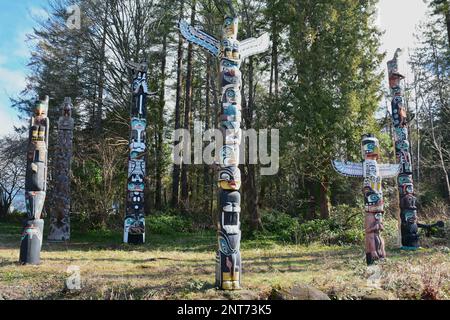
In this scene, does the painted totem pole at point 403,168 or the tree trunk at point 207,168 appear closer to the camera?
the painted totem pole at point 403,168

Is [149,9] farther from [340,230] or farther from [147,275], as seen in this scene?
[147,275]

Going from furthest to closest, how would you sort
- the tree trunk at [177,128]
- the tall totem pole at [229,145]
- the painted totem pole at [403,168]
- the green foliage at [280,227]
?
Answer: the tree trunk at [177,128]
the green foliage at [280,227]
the painted totem pole at [403,168]
the tall totem pole at [229,145]

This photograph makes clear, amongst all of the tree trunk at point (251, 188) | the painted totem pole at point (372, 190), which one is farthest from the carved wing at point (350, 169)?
the tree trunk at point (251, 188)

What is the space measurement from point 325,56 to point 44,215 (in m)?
16.0

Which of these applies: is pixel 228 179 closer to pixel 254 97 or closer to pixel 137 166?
pixel 137 166

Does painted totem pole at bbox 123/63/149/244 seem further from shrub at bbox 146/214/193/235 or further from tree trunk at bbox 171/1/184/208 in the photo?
tree trunk at bbox 171/1/184/208

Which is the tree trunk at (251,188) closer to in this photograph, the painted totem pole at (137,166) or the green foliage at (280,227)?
the green foliage at (280,227)

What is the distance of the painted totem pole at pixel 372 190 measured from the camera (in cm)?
878

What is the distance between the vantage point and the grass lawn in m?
6.17

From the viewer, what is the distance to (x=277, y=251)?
470 inches

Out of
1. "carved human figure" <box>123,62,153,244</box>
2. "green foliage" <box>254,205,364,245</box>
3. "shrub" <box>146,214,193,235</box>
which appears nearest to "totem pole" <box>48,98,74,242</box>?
"carved human figure" <box>123,62,153,244</box>

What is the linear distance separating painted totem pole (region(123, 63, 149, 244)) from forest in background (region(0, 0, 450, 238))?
6.78ft

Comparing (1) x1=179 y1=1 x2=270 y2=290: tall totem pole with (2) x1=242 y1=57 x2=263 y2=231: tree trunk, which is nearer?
(1) x1=179 y1=1 x2=270 y2=290: tall totem pole

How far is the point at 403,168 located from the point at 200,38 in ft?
26.0
